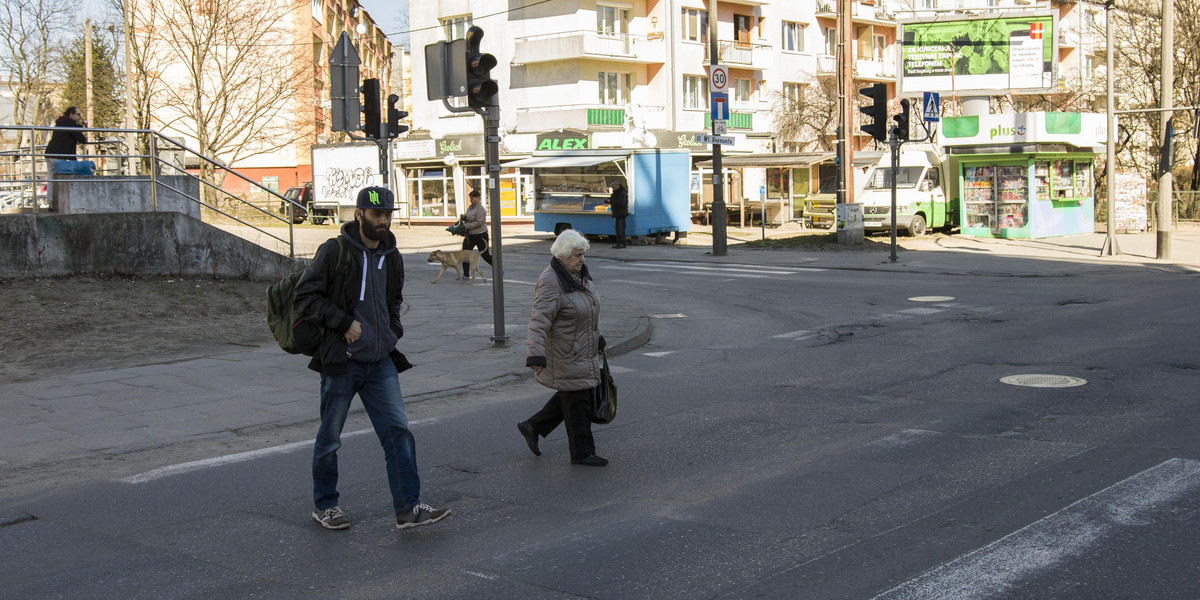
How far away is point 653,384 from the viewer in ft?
32.4

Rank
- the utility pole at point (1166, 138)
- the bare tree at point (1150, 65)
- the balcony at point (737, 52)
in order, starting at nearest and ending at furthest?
the utility pole at point (1166, 138), the bare tree at point (1150, 65), the balcony at point (737, 52)

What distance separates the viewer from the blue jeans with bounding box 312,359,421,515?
5.52 meters

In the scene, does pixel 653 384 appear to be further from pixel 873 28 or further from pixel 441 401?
pixel 873 28

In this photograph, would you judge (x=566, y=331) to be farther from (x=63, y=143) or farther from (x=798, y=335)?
(x=63, y=143)

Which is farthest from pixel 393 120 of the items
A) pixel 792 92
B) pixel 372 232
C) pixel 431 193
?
pixel 792 92

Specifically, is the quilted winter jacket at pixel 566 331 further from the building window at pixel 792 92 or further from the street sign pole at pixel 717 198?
the building window at pixel 792 92

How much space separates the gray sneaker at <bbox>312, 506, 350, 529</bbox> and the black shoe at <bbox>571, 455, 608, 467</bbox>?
5.82ft

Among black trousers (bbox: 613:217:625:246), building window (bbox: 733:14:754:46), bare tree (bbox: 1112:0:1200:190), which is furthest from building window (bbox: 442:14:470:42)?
bare tree (bbox: 1112:0:1200:190)

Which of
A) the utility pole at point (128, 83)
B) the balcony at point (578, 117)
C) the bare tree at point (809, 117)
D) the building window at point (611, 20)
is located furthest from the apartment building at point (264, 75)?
the bare tree at point (809, 117)

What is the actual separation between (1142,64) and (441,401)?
1491 inches

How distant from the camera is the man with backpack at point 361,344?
5.35 m

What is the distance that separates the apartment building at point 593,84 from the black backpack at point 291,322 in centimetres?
3599

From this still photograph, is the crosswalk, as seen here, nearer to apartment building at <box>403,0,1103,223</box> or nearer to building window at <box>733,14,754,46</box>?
apartment building at <box>403,0,1103,223</box>

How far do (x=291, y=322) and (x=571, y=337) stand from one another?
2.03 meters
